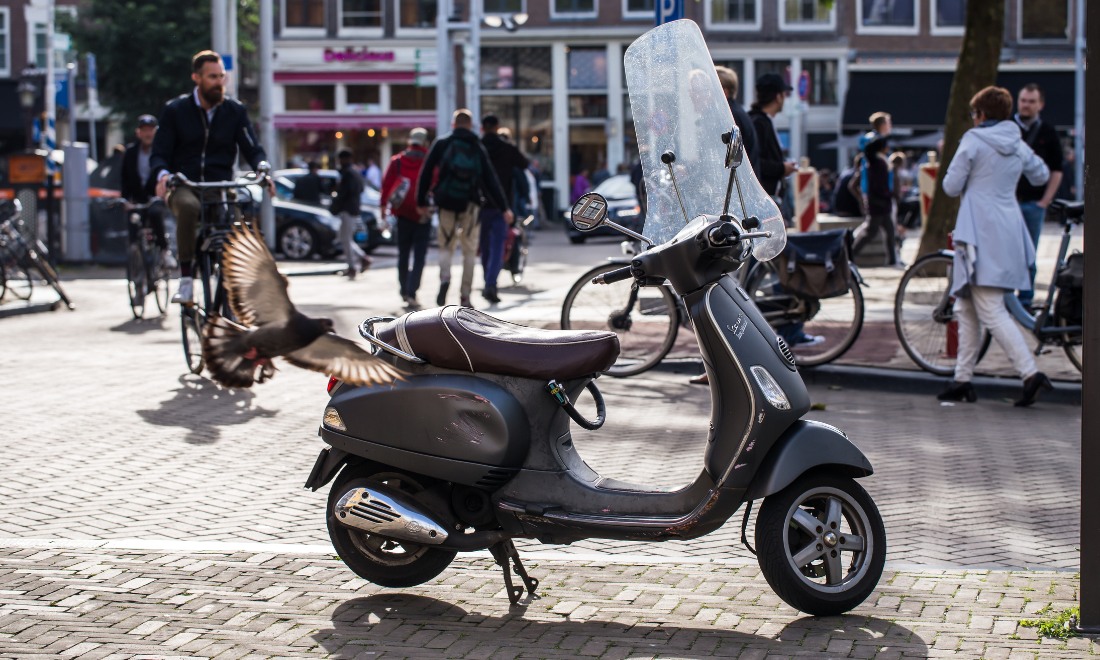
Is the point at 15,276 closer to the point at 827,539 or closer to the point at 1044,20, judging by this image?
the point at 827,539

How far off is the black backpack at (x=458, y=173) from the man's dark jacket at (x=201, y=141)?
314 centimetres

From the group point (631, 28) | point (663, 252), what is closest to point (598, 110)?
point (631, 28)

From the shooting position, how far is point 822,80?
38281 millimetres

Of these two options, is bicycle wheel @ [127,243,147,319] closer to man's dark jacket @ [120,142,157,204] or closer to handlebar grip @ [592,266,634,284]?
man's dark jacket @ [120,142,157,204]

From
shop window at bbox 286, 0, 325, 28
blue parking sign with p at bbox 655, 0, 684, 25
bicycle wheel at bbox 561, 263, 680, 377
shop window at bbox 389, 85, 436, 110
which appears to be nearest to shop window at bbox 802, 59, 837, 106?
shop window at bbox 389, 85, 436, 110

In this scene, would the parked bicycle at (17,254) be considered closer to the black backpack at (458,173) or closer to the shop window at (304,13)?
the black backpack at (458,173)

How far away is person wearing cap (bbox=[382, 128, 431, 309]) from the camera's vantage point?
11.8 m

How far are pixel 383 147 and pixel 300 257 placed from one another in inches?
770

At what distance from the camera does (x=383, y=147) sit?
1550 inches

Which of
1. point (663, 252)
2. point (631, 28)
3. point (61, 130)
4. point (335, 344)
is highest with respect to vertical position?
point (631, 28)

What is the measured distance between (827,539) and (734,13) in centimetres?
3628

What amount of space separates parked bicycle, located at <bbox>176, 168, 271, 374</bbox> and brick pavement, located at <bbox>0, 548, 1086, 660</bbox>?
3814mm

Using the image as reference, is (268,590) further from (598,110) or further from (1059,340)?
(598,110)

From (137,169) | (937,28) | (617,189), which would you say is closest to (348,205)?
(137,169)
